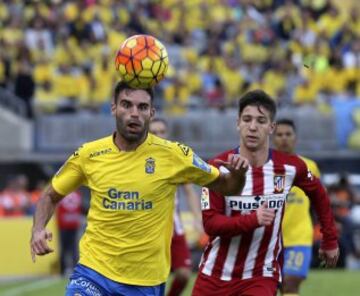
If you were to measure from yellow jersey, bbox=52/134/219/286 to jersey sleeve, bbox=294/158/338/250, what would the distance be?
1.10m

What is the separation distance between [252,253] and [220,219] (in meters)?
0.44

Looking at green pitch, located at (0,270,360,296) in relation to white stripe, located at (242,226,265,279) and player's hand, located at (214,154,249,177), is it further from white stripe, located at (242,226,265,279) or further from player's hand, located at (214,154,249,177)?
player's hand, located at (214,154,249,177)

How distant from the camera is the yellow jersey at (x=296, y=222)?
11695 millimetres

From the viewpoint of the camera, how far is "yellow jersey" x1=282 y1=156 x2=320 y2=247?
11695 millimetres

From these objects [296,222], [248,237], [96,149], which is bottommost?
[296,222]

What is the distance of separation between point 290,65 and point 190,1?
3.90 m

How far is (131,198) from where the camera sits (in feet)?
26.3

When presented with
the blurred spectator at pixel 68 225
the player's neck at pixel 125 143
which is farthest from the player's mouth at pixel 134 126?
the blurred spectator at pixel 68 225

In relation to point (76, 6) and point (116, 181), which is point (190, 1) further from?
point (116, 181)

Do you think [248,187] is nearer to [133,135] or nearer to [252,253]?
[252,253]

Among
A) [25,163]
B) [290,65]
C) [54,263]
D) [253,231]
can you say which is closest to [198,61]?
[290,65]

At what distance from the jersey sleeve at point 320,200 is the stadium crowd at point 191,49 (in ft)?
53.9

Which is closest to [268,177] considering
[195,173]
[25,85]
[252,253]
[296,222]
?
[252,253]

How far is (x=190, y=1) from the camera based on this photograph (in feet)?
100.0
